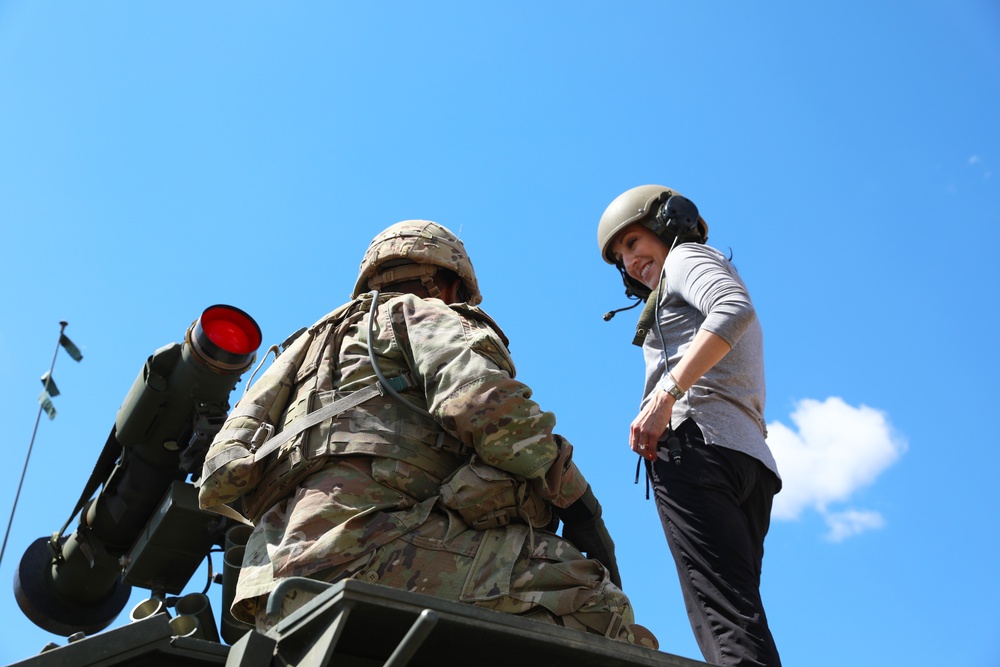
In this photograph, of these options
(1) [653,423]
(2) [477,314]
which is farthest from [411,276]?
(1) [653,423]

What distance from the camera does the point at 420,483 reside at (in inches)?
149

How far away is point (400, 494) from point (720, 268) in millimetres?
1427

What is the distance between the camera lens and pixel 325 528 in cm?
356

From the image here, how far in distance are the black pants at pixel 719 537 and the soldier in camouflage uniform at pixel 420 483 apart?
236 millimetres

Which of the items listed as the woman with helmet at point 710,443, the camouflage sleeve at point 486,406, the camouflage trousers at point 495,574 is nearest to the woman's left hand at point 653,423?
the woman with helmet at point 710,443

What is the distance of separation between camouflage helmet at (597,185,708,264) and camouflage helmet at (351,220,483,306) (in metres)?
0.60

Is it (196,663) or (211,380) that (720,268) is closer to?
(196,663)

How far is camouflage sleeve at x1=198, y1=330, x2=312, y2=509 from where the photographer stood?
3.87 metres

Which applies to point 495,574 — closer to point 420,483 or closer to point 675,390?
point 420,483

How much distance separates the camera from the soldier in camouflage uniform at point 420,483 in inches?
140

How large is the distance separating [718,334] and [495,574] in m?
1.10

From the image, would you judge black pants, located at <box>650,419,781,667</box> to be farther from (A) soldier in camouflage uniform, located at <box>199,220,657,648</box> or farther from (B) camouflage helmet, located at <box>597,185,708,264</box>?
(B) camouflage helmet, located at <box>597,185,708,264</box>

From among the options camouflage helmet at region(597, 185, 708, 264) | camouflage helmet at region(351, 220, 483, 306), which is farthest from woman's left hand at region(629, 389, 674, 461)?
camouflage helmet at region(351, 220, 483, 306)

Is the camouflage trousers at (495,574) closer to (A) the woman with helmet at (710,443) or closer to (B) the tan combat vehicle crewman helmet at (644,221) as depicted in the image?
(A) the woman with helmet at (710,443)
